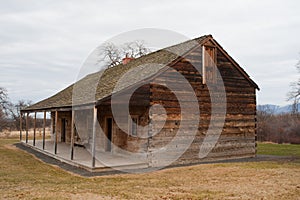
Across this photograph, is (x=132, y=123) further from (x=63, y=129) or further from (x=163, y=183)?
(x=63, y=129)

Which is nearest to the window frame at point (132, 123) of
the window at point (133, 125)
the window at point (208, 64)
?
the window at point (133, 125)

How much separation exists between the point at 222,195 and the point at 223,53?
9.78 m

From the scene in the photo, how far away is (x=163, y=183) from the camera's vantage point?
33.6 ft

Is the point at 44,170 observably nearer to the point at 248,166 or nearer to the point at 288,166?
the point at 248,166

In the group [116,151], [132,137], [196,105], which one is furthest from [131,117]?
[196,105]

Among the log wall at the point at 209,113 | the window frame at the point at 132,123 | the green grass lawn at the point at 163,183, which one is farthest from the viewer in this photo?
the window frame at the point at 132,123

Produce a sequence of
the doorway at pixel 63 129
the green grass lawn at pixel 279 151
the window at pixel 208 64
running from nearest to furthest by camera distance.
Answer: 1. the window at pixel 208 64
2. the green grass lawn at pixel 279 151
3. the doorway at pixel 63 129

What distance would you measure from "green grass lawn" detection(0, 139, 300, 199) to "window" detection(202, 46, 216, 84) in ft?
15.2

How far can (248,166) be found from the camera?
13961 millimetres

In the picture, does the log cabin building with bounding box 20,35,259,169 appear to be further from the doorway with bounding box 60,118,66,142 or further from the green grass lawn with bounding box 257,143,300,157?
the doorway with bounding box 60,118,66,142

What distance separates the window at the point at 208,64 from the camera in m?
15.8

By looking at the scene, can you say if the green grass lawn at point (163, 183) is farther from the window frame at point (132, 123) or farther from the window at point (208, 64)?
the window at point (208, 64)

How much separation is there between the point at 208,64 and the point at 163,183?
7.88 metres

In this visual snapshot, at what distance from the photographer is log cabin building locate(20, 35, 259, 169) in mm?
14023
